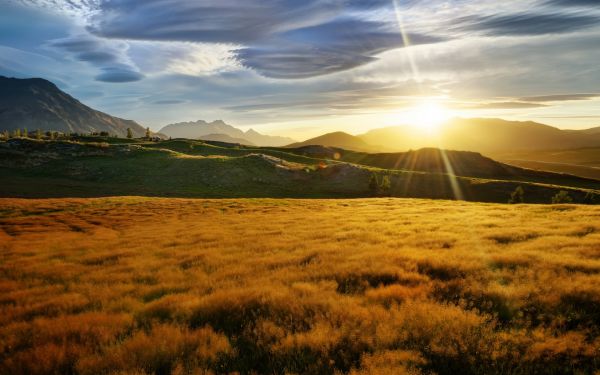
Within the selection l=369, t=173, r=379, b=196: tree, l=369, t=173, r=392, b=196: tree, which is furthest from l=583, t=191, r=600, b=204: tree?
l=369, t=173, r=379, b=196: tree

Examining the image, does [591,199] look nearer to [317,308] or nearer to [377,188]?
[377,188]

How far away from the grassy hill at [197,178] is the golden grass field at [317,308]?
59642mm

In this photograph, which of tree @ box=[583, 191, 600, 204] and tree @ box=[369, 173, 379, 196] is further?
tree @ box=[369, 173, 379, 196]

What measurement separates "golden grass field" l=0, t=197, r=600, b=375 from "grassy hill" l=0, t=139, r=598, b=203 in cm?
5964

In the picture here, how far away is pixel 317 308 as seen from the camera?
25.0 ft

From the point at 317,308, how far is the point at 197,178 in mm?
78634

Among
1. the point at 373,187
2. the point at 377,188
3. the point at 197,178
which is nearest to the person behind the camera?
the point at 373,187

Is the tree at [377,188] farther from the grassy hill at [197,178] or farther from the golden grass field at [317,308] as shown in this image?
the golden grass field at [317,308]

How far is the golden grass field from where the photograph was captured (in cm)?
570

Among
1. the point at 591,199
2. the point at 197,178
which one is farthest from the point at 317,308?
the point at 591,199

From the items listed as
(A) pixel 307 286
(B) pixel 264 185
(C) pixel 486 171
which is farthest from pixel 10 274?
(C) pixel 486 171

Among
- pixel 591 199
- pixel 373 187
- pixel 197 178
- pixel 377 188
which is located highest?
pixel 197 178

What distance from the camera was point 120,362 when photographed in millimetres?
5801

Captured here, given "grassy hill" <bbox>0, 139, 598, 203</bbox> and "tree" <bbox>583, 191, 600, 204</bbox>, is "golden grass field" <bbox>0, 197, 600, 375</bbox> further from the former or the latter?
"tree" <bbox>583, 191, 600, 204</bbox>
